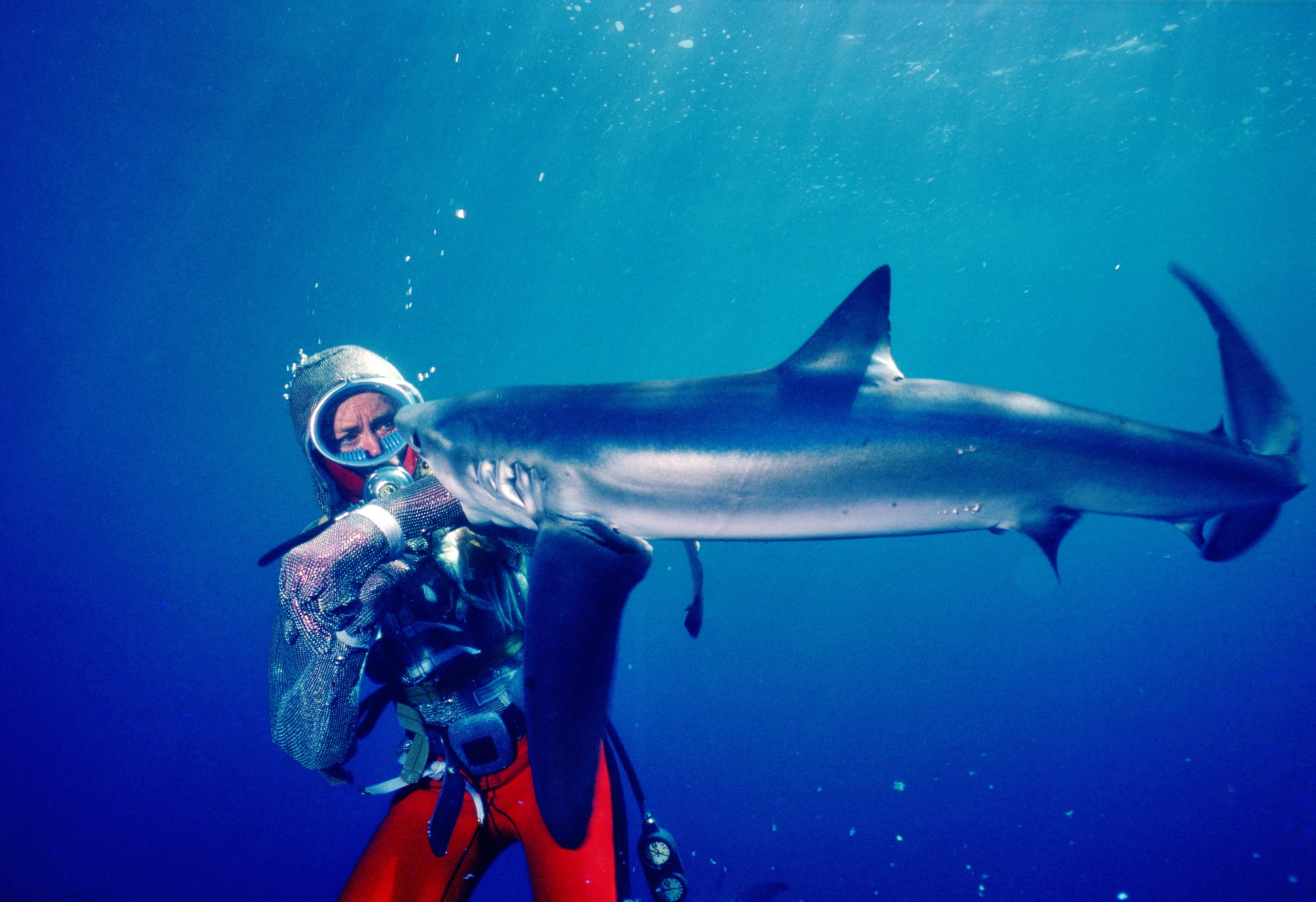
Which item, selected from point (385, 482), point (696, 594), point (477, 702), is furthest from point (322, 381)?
point (696, 594)

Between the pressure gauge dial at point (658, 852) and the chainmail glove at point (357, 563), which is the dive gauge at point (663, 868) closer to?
the pressure gauge dial at point (658, 852)

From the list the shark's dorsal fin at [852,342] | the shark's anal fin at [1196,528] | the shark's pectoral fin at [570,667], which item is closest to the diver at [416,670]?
the shark's pectoral fin at [570,667]

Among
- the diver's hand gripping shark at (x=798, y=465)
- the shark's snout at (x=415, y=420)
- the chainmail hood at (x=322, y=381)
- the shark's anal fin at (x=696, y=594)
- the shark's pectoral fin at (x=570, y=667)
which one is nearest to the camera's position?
the shark's pectoral fin at (x=570, y=667)

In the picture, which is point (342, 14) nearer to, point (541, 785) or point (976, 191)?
point (541, 785)

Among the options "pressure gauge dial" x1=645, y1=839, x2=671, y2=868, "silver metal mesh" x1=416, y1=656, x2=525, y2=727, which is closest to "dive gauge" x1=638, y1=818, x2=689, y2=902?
"pressure gauge dial" x1=645, y1=839, x2=671, y2=868

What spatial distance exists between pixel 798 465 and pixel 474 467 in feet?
3.82

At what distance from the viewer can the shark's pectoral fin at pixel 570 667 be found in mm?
1273

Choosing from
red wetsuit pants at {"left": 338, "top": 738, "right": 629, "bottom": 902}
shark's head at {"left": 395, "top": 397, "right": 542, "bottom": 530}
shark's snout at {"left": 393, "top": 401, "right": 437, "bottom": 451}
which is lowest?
red wetsuit pants at {"left": 338, "top": 738, "right": 629, "bottom": 902}

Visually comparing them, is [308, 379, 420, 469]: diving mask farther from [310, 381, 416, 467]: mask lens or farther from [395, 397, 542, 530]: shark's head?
[395, 397, 542, 530]: shark's head

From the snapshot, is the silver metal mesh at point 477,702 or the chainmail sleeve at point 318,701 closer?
the chainmail sleeve at point 318,701

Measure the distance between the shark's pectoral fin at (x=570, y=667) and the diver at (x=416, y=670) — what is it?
28.5 inches

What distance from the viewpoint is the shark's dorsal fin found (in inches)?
64.6

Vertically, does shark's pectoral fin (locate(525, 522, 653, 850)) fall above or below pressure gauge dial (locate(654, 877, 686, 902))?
above

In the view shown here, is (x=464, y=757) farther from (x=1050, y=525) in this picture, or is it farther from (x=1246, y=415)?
(x=1246, y=415)
